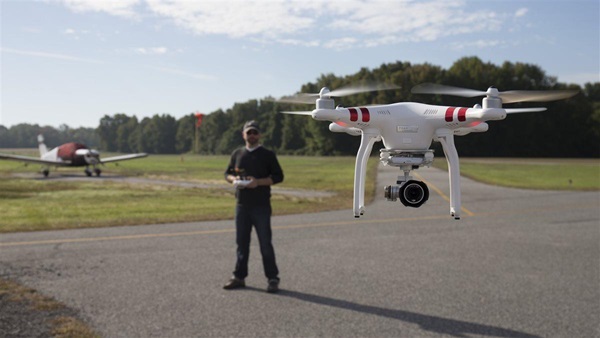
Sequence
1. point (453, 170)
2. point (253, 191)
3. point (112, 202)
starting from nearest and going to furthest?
point (453, 170)
point (253, 191)
point (112, 202)

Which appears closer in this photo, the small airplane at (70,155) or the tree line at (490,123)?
the tree line at (490,123)

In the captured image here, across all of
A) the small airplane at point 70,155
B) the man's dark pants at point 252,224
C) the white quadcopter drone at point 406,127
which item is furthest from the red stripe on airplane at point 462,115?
the man's dark pants at point 252,224

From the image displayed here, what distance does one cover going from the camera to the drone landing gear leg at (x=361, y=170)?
2527mm

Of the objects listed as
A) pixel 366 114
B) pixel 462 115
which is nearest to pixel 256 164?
pixel 366 114

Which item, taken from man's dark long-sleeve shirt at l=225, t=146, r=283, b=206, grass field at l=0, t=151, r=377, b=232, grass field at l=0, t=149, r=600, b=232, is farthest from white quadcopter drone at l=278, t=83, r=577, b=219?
grass field at l=0, t=151, r=377, b=232

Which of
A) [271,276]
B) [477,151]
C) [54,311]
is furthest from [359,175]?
[54,311]

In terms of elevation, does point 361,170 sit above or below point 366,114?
below

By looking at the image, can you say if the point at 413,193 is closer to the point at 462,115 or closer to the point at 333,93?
the point at 462,115

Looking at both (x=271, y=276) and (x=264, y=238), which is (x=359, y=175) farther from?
(x=271, y=276)

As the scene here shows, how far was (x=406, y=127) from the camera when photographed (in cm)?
268

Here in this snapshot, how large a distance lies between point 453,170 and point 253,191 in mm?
26154

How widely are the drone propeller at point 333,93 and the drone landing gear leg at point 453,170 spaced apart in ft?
1.51

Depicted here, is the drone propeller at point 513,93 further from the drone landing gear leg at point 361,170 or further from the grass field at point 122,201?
the grass field at point 122,201

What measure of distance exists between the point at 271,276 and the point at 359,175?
3555 cm
